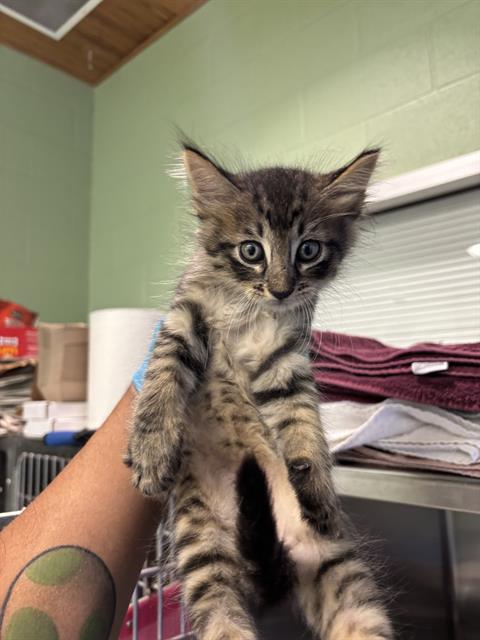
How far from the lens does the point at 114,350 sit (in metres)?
1.56

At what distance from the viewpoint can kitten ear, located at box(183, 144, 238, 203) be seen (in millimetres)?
725

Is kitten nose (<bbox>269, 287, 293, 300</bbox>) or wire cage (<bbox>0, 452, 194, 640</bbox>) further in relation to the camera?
wire cage (<bbox>0, 452, 194, 640</bbox>)

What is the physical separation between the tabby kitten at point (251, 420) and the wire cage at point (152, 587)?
84 mm

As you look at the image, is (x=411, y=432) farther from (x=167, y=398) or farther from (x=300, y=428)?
(x=167, y=398)

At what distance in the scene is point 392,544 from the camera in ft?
4.26

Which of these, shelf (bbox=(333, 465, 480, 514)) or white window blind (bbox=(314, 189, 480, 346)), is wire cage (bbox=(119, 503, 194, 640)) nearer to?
shelf (bbox=(333, 465, 480, 514))

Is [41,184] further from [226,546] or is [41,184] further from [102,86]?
[226,546]

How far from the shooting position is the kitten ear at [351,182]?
0.74 meters

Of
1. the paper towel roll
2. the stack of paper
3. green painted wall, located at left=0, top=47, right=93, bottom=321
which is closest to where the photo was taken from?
the paper towel roll

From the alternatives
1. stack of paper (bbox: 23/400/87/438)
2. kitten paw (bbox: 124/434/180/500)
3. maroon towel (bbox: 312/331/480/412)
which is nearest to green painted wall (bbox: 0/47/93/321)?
stack of paper (bbox: 23/400/87/438)

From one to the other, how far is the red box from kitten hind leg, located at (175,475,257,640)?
1513mm

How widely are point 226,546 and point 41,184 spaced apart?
7.28 feet

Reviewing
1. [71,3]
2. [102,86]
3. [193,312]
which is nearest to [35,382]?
[193,312]

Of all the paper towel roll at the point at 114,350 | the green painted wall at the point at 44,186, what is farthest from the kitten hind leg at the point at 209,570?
the green painted wall at the point at 44,186
